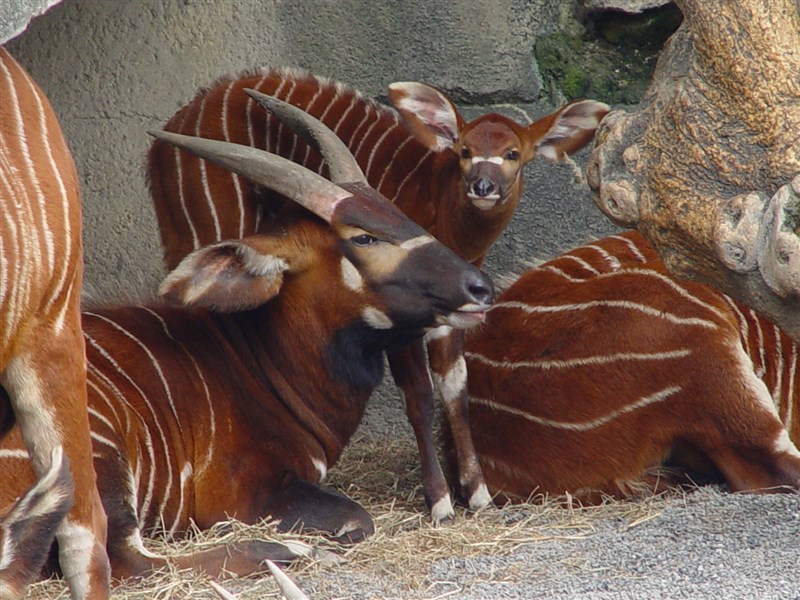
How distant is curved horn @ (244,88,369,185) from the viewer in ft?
14.0

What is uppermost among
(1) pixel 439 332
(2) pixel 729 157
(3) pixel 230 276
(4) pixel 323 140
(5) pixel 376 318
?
(2) pixel 729 157

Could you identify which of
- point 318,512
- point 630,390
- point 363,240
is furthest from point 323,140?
point 630,390

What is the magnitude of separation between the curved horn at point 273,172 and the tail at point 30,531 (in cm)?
173

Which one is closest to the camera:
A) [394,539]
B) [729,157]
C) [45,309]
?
[45,309]

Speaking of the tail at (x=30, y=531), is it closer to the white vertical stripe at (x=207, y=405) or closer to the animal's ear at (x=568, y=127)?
the white vertical stripe at (x=207, y=405)

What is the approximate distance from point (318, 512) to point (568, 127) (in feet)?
6.26

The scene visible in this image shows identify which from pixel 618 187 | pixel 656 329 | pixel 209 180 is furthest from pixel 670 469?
pixel 209 180

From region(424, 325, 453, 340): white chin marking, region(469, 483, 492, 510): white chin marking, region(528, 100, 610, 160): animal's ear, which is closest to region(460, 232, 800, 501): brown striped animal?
region(469, 483, 492, 510): white chin marking

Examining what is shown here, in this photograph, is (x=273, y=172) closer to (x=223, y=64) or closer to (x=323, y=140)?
(x=323, y=140)

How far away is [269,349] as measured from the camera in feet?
14.0

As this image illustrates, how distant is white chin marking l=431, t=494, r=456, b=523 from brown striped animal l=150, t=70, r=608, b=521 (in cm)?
47

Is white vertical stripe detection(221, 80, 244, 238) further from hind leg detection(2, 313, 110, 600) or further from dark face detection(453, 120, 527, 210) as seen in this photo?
hind leg detection(2, 313, 110, 600)

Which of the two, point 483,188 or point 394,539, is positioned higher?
point 483,188

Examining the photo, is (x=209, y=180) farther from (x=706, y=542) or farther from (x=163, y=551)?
(x=706, y=542)
